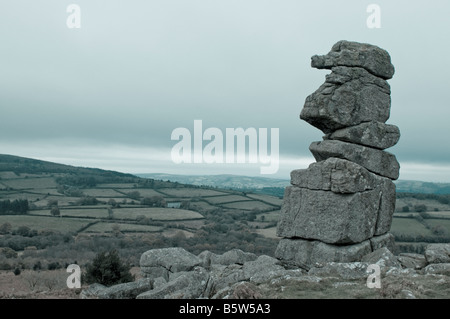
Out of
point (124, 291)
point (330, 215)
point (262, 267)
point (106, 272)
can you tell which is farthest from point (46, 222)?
point (330, 215)

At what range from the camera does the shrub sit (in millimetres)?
19422

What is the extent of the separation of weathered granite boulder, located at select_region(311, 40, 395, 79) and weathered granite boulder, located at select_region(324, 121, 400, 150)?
2573 millimetres

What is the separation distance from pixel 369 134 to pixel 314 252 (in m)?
6.05

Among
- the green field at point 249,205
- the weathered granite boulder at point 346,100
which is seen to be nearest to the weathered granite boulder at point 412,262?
the weathered granite boulder at point 346,100

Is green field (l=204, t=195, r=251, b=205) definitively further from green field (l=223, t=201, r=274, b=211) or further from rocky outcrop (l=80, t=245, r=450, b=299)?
rocky outcrop (l=80, t=245, r=450, b=299)

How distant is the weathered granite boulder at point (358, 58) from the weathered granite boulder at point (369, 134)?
2.57 m

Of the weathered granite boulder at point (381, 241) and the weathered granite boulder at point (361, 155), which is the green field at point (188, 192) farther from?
the weathered granite boulder at point (361, 155)

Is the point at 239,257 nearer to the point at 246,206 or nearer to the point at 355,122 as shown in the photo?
the point at 355,122

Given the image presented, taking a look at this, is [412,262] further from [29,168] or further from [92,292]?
[29,168]

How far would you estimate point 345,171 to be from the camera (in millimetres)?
16375

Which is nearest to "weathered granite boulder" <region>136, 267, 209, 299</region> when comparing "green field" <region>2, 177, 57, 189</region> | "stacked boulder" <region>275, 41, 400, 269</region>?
"stacked boulder" <region>275, 41, 400, 269</region>

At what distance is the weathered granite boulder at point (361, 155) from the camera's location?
57.1ft
